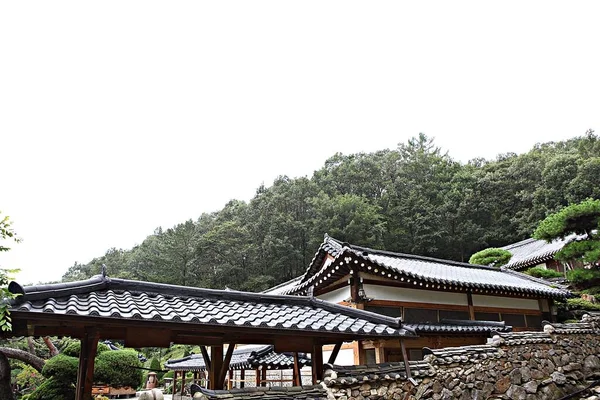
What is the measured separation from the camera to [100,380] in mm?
11359

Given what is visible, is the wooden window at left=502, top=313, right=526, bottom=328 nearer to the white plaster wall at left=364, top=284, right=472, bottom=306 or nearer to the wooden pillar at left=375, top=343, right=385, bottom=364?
the white plaster wall at left=364, top=284, right=472, bottom=306

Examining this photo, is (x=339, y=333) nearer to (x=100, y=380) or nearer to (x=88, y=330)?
(x=88, y=330)

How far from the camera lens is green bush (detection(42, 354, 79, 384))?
34.1 feet

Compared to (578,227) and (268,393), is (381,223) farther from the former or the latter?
(268,393)

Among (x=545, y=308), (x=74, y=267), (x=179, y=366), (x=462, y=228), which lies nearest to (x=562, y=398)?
(x=545, y=308)

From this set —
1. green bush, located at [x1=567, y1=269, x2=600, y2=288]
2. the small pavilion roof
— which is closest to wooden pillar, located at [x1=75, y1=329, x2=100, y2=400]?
the small pavilion roof

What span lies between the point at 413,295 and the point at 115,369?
8.58 meters

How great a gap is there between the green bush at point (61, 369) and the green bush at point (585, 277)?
49.9 feet

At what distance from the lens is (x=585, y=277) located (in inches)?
529

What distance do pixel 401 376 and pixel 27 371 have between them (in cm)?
1592

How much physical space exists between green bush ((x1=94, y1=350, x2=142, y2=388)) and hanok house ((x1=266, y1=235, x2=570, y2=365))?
5.20 m

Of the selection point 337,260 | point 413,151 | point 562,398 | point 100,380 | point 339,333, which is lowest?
point 562,398

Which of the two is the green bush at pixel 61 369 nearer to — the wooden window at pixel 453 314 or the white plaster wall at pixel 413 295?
the white plaster wall at pixel 413 295

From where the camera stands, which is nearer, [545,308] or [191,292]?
[191,292]
